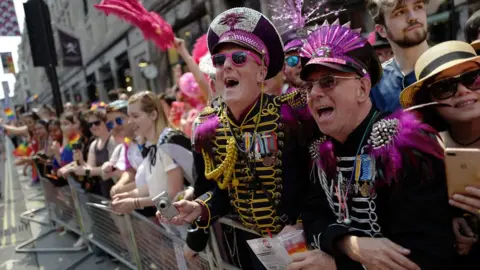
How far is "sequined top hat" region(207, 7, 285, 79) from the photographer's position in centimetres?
181

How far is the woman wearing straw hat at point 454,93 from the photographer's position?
4.73ft

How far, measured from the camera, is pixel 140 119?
9.98 ft

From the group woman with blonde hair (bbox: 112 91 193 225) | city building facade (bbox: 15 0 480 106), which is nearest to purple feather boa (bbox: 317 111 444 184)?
city building facade (bbox: 15 0 480 106)

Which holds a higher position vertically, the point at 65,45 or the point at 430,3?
the point at 65,45

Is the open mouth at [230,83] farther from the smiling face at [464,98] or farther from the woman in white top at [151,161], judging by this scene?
the woman in white top at [151,161]

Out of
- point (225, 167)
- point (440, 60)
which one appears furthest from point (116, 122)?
point (440, 60)

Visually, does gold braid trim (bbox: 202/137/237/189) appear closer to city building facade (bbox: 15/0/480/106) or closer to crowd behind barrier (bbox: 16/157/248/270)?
crowd behind barrier (bbox: 16/157/248/270)

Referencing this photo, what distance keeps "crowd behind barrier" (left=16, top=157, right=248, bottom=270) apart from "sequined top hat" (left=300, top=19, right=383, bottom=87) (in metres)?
1.13

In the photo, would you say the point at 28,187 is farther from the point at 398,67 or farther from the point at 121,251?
the point at 398,67

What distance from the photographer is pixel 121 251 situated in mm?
4027

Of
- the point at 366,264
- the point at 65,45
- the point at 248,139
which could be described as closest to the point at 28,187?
the point at 65,45

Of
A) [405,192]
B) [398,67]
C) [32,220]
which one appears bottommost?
[32,220]

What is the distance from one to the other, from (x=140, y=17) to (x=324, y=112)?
213 cm

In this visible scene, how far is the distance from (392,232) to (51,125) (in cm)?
634
